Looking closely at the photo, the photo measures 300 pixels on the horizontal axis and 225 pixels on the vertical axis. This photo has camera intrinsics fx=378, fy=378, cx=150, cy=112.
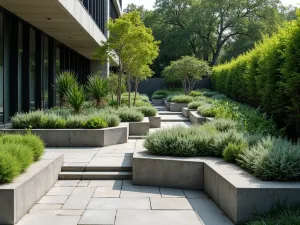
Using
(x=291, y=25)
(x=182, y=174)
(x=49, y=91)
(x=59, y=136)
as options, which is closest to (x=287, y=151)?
(x=182, y=174)

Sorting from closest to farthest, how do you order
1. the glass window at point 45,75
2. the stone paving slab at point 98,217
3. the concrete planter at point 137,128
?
the stone paving slab at point 98,217, the concrete planter at point 137,128, the glass window at point 45,75

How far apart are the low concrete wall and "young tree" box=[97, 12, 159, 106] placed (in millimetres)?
8521

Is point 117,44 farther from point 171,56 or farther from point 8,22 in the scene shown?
point 171,56

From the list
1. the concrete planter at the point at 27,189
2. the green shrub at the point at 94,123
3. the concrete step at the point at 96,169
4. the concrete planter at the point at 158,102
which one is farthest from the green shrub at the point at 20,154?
the concrete planter at the point at 158,102

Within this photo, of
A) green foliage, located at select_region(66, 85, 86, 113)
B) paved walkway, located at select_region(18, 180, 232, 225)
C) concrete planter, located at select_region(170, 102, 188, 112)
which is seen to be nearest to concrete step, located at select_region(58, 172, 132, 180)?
paved walkway, located at select_region(18, 180, 232, 225)

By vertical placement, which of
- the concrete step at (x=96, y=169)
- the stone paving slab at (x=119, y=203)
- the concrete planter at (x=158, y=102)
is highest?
the concrete planter at (x=158, y=102)

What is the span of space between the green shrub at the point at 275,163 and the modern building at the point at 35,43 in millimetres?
7222

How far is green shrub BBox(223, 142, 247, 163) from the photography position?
19.9ft

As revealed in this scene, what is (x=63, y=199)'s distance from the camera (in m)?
5.60

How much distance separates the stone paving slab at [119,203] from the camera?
521 centimetres

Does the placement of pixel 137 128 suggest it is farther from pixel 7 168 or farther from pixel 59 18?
pixel 7 168

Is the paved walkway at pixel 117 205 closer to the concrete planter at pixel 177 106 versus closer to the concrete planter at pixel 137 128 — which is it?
the concrete planter at pixel 137 128

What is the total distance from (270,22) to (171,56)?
36.5 feet

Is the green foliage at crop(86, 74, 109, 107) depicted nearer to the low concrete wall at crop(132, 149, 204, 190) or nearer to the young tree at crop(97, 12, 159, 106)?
the young tree at crop(97, 12, 159, 106)
